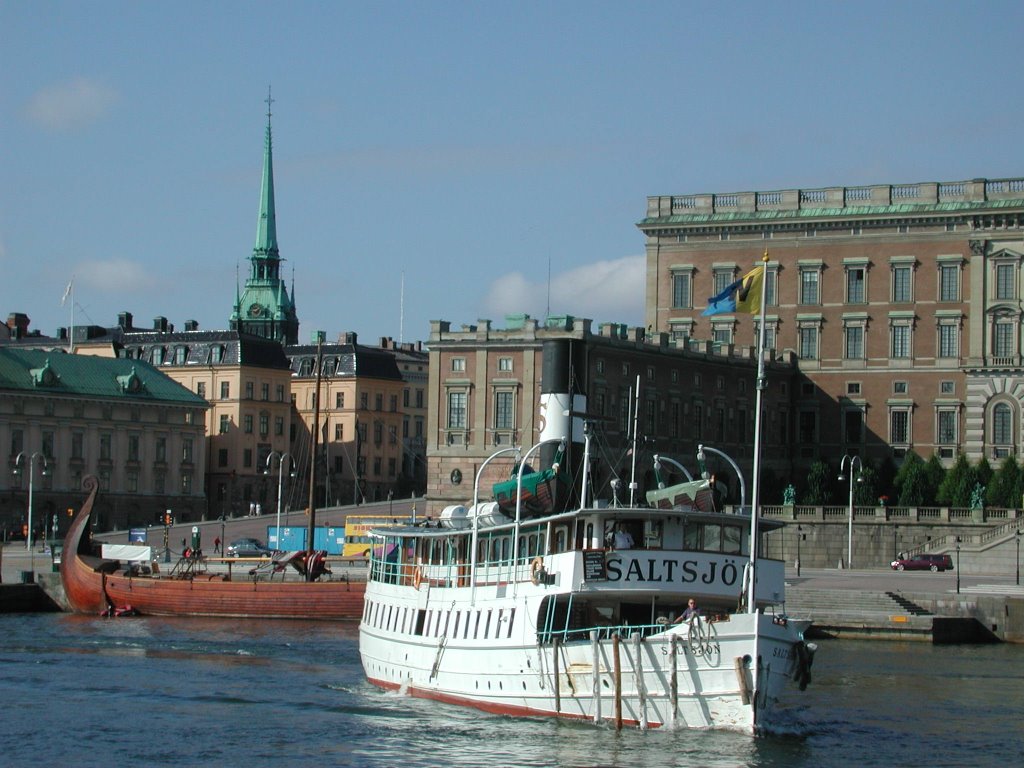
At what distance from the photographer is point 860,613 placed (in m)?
79.9

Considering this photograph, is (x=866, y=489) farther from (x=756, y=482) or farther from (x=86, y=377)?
(x=756, y=482)

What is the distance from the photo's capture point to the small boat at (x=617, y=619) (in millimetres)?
45875

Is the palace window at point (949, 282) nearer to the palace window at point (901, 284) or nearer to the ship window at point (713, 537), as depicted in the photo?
the palace window at point (901, 284)

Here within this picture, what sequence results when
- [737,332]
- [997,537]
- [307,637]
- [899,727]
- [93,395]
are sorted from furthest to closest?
[93,395], [737,332], [997,537], [307,637], [899,727]

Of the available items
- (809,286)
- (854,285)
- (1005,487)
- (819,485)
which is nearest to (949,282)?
(854,285)

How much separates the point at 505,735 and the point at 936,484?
7554 centimetres

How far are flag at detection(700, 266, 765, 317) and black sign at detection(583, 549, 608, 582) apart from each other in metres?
6.12

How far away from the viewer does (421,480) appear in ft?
614

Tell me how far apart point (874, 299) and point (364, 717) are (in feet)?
263

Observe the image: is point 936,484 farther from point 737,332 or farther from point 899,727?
point 899,727

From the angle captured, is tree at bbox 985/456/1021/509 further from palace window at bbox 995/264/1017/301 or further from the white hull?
the white hull

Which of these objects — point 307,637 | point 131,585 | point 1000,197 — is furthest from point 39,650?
point 1000,197

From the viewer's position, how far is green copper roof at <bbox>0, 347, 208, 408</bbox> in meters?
149

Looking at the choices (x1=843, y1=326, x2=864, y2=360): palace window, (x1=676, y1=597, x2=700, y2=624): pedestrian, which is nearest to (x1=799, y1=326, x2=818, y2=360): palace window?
(x1=843, y1=326, x2=864, y2=360): palace window
